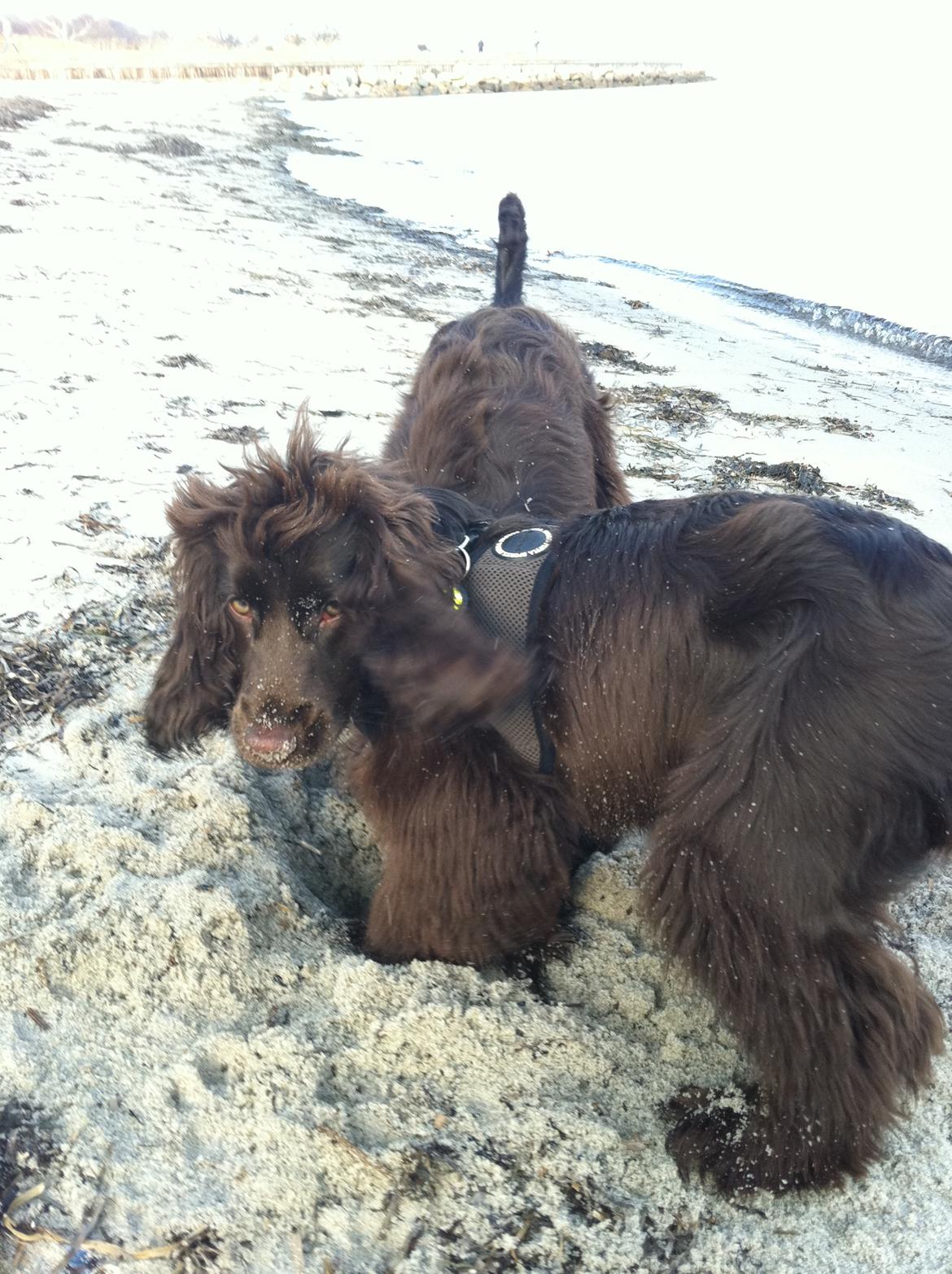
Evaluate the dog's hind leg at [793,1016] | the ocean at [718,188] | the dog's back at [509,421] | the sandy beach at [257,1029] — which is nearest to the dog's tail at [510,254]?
the dog's back at [509,421]

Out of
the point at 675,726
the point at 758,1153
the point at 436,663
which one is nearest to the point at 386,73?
the point at 436,663

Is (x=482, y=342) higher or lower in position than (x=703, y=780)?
higher

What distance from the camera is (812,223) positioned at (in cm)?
1548

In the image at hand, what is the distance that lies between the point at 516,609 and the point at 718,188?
60.6 ft

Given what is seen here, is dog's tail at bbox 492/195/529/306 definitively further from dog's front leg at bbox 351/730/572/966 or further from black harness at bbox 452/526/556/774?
dog's front leg at bbox 351/730/572/966

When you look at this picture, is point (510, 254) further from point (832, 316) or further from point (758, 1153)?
point (832, 316)

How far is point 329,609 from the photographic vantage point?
2.00 metres

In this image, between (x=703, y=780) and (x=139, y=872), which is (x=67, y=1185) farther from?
(x=703, y=780)

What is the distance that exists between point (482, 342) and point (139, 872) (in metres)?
2.13

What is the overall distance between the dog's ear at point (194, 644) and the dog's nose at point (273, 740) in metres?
0.33

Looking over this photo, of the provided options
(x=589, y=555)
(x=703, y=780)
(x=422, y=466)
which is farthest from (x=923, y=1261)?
(x=422, y=466)

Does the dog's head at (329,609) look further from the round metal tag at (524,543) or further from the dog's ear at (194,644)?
the round metal tag at (524,543)

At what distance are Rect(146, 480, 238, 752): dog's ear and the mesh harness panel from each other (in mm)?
580

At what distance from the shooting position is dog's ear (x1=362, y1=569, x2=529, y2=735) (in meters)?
1.96
